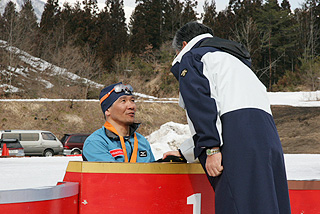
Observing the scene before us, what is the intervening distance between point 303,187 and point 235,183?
1142 millimetres

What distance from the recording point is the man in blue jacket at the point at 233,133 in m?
2.21

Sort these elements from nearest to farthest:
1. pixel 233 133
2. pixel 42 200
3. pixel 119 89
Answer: pixel 42 200, pixel 233 133, pixel 119 89

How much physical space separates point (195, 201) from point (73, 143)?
2223 centimetres

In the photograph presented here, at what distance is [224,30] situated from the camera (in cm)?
6094

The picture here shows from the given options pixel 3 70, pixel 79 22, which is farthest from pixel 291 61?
pixel 3 70

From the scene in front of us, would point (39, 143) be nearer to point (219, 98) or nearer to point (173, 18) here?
point (219, 98)

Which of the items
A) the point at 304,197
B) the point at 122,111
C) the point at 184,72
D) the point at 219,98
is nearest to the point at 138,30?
the point at 122,111

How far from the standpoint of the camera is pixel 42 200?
82.0 inches

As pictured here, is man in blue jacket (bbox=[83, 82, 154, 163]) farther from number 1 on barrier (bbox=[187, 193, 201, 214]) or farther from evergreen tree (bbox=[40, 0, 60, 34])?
evergreen tree (bbox=[40, 0, 60, 34])

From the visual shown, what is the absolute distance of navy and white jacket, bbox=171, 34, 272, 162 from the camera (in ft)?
7.38

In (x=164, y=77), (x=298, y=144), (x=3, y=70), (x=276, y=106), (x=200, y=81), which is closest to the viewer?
(x=200, y=81)

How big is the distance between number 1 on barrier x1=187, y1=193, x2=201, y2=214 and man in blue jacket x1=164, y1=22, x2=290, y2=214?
0.19m

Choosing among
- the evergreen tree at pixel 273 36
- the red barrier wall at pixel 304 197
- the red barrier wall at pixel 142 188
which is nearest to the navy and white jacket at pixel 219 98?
the red barrier wall at pixel 142 188

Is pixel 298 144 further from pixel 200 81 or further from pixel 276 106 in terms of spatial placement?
pixel 200 81
